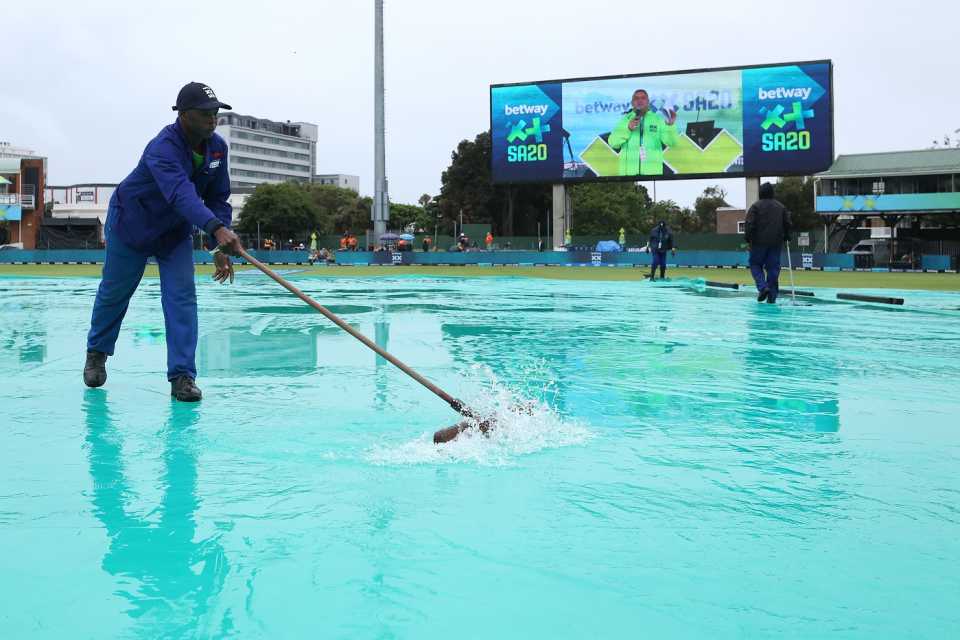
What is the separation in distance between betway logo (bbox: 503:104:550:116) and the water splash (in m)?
39.8

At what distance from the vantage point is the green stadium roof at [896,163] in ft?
188

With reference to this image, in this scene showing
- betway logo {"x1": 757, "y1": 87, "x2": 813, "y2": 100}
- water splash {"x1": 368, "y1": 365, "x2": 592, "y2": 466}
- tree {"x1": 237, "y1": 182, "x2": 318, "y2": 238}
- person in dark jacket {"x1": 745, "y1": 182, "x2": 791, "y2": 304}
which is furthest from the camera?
tree {"x1": 237, "y1": 182, "x2": 318, "y2": 238}

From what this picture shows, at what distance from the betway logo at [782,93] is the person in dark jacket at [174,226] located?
37.0 m

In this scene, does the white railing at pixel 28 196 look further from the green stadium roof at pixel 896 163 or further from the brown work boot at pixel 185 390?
the brown work boot at pixel 185 390

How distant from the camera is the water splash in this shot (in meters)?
3.67

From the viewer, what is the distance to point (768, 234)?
13.4m

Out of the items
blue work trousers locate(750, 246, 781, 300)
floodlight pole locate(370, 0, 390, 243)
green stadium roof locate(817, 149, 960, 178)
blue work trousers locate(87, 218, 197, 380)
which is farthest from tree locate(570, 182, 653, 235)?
blue work trousers locate(87, 218, 197, 380)

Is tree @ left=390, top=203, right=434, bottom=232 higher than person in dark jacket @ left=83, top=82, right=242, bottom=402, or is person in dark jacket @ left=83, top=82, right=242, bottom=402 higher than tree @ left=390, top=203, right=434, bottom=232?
tree @ left=390, top=203, right=434, bottom=232

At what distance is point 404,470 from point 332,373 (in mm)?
2871

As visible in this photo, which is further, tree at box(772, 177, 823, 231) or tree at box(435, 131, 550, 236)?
tree at box(772, 177, 823, 231)

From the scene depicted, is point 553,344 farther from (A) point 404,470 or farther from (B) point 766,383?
(A) point 404,470

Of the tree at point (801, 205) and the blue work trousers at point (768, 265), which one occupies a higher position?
the tree at point (801, 205)

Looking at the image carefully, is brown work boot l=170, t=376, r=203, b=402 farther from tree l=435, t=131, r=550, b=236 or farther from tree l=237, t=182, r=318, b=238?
tree l=237, t=182, r=318, b=238

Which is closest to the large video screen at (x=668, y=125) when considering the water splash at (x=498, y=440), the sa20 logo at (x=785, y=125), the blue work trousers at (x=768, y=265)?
the sa20 logo at (x=785, y=125)
